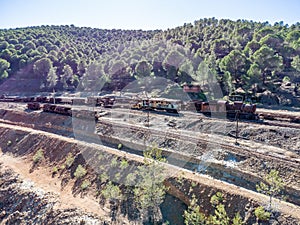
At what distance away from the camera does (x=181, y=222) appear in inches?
683

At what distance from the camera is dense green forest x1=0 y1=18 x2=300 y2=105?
1959 inches

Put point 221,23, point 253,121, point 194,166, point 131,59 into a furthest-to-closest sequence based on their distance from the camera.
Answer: point 221,23
point 131,59
point 253,121
point 194,166

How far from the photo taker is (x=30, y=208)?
69.5 feet

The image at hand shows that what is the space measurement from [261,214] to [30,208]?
18850 millimetres

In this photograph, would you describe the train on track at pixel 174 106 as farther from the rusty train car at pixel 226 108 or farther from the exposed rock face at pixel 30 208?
the exposed rock face at pixel 30 208

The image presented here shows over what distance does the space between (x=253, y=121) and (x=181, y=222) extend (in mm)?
19023

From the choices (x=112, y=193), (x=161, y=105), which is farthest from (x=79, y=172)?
(x=161, y=105)

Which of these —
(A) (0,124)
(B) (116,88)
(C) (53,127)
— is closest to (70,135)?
(C) (53,127)

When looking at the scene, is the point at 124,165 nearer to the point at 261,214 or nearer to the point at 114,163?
the point at 114,163

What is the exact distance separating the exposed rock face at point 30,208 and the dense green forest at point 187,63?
1581 inches

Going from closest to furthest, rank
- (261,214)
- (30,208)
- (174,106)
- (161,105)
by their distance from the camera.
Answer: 1. (261,214)
2. (30,208)
3. (174,106)
4. (161,105)

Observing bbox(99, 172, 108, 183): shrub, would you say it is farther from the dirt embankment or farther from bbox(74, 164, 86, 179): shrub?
bbox(74, 164, 86, 179): shrub

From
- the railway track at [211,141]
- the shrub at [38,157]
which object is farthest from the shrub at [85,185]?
the railway track at [211,141]

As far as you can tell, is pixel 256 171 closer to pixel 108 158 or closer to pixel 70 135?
pixel 108 158
